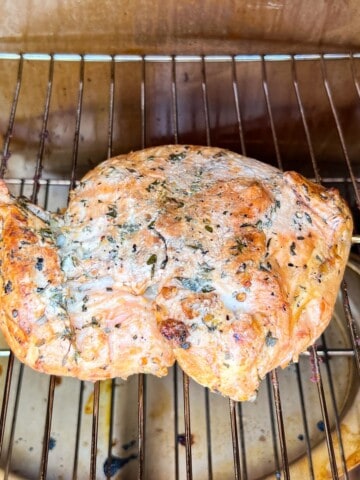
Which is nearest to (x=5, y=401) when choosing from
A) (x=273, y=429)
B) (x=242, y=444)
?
(x=242, y=444)

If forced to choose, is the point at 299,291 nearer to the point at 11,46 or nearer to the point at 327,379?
the point at 327,379

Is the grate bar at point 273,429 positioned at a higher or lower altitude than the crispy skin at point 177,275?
lower

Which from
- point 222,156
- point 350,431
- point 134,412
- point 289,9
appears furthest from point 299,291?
point 289,9

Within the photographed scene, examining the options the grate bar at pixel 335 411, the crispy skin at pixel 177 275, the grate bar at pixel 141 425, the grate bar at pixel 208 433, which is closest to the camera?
the crispy skin at pixel 177 275

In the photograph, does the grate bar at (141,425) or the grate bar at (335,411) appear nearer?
the grate bar at (141,425)

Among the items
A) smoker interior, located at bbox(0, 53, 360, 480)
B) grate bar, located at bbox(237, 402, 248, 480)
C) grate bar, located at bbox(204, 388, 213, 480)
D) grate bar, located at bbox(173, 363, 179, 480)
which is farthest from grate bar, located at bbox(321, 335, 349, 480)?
grate bar, located at bbox(173, 363, 179, 480)

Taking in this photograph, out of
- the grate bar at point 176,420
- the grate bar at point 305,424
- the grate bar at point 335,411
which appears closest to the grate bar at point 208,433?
the grate bar at point 176,420

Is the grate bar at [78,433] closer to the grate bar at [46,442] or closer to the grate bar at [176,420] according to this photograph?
the grate bar at [46,442]

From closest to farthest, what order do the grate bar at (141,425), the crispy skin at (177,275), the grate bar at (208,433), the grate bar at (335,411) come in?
the crispy skin at (177,275) < the grate bar at (141,425) < the grate bar at (335,411) < the grate bar at (208,433)
